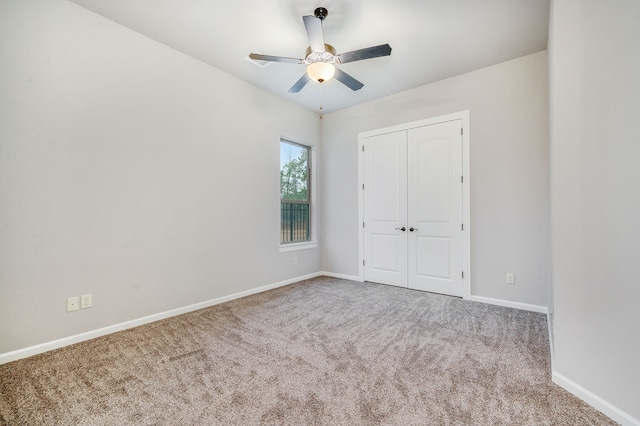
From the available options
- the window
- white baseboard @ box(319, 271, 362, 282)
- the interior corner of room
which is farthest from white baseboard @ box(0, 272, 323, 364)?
white baseboard @ box(319, 271, 362, 282)

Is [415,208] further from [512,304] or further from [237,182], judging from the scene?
[237,182]

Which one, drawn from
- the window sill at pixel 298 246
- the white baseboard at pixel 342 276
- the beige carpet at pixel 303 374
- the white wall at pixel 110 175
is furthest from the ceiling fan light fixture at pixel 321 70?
the white baseboard at pixel 342 276

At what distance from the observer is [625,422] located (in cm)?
141

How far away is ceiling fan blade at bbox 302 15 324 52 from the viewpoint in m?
2.16

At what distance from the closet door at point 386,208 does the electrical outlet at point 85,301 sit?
11.4ft

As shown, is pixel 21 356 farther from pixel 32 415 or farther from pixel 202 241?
pixel 202 241

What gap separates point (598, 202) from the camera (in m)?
1.61

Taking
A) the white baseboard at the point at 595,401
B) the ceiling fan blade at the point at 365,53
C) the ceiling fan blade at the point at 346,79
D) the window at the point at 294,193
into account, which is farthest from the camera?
the window at the point at 294,193

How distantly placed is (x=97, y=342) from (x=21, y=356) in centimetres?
46

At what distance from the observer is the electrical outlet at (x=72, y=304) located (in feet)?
7.75

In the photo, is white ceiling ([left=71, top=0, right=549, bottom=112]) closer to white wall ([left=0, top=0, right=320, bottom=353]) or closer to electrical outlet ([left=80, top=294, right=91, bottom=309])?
white wall ([left=0, top=0, right=320, bottom=353])

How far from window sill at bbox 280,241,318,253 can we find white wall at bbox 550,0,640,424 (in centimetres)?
329

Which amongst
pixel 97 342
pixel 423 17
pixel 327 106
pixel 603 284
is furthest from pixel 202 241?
pixel 603 284

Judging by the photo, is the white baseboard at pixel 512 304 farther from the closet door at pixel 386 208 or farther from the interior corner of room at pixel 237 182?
the closet door at pixel 386 208
